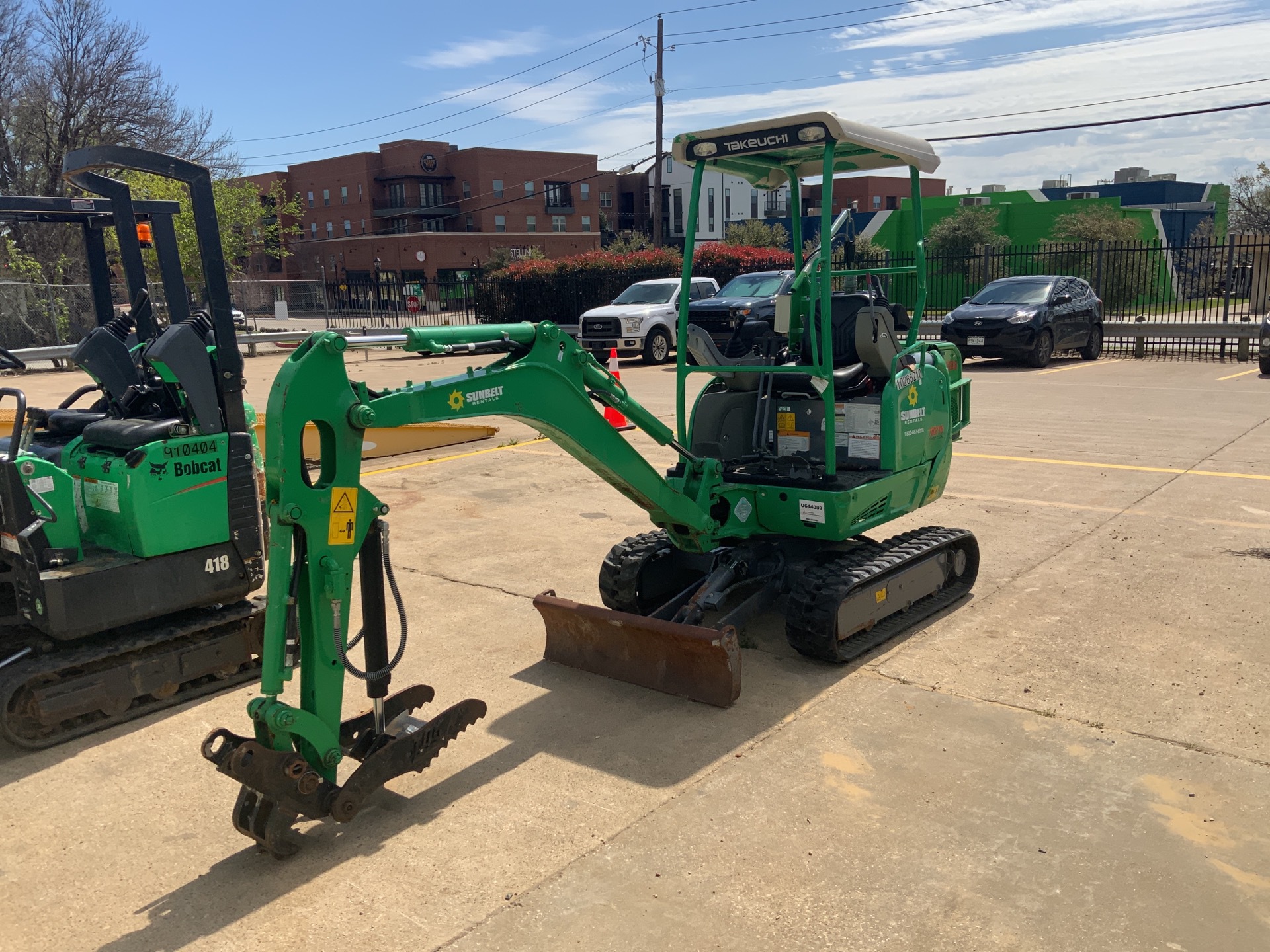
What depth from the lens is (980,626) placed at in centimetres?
625

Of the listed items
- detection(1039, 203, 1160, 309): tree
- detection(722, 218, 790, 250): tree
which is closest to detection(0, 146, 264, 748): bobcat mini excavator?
detection(1039, 203, 1160, 309): tree

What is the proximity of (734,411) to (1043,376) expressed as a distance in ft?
46.2

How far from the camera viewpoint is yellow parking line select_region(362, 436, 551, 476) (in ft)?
37.9

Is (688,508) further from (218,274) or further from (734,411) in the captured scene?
(218,274)

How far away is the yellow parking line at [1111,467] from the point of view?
32.6 ft

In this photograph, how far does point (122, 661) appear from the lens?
5.18 m

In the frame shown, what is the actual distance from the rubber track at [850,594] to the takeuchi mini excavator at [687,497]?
0.01 metres

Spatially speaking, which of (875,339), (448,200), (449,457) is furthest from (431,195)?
(875,339)

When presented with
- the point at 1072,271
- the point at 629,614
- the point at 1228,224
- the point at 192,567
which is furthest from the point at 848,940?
the point at 1228,224

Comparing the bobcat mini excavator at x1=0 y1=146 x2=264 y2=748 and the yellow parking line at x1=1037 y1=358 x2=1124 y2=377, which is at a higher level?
the bobcat mini excavator at x1=0 y1=146 x2=264 y2=748

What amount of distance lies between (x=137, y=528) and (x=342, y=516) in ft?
5.86

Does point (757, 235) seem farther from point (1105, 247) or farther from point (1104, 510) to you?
point (1104, 510)

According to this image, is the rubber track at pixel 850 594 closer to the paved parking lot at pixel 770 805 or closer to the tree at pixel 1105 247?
the paved parking lot at pixel 770 805

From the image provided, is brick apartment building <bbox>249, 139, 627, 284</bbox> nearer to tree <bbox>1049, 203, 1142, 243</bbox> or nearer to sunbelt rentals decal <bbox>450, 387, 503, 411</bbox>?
tree <bbox>1049, 203, 1142, 243</bbox>
